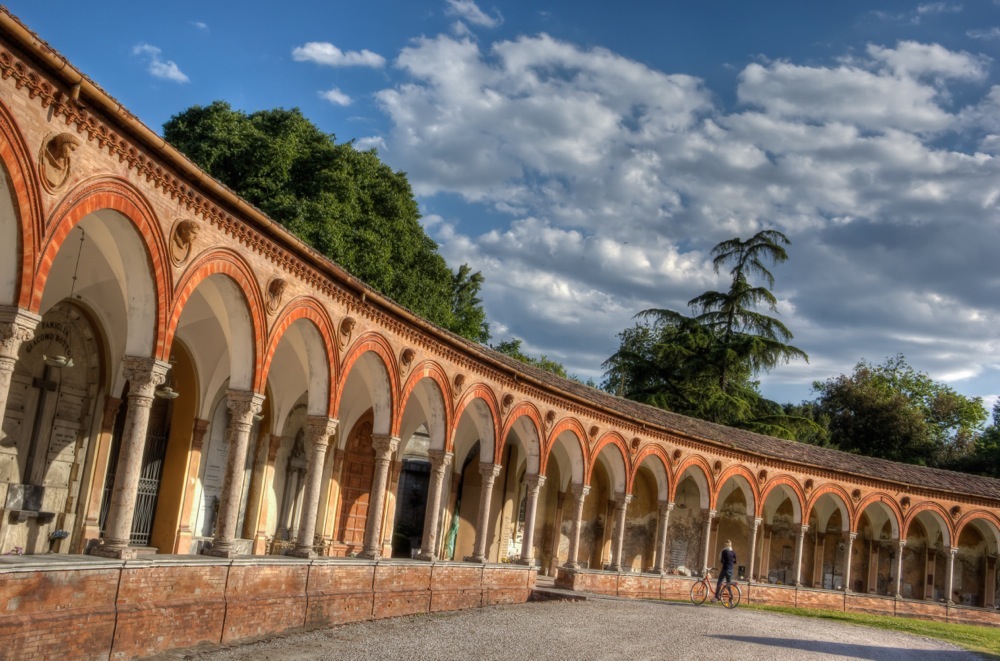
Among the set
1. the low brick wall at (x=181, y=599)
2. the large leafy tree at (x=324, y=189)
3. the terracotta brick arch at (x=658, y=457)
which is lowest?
the low brick wall at (x=181, y=599)

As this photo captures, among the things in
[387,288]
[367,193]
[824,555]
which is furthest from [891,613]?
[367,193]

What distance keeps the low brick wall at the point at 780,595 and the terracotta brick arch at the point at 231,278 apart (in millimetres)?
13415

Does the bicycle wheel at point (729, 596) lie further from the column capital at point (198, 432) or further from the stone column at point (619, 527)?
the column capital at point (198, 432)

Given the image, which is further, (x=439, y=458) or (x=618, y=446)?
(x=618, y=446)

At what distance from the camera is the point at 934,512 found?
35062mm

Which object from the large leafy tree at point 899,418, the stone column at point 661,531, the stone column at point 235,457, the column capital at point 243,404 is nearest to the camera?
the stone column at point 235,457

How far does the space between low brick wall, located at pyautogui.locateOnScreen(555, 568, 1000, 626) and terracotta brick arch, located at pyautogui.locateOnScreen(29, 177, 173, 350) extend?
15.7 metres

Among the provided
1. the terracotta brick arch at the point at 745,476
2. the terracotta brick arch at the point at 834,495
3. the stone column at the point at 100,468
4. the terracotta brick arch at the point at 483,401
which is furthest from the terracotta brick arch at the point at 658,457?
the stone column at the point at 100,468

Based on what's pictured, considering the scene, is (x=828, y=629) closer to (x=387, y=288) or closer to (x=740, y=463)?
(x=740, y=463)

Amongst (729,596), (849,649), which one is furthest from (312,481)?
(729,596)

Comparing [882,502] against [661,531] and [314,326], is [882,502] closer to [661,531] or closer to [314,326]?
[661,531]

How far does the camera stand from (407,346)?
18.8 meters

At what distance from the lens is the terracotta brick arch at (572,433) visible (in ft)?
80.5

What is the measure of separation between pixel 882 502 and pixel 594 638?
22.1 m
